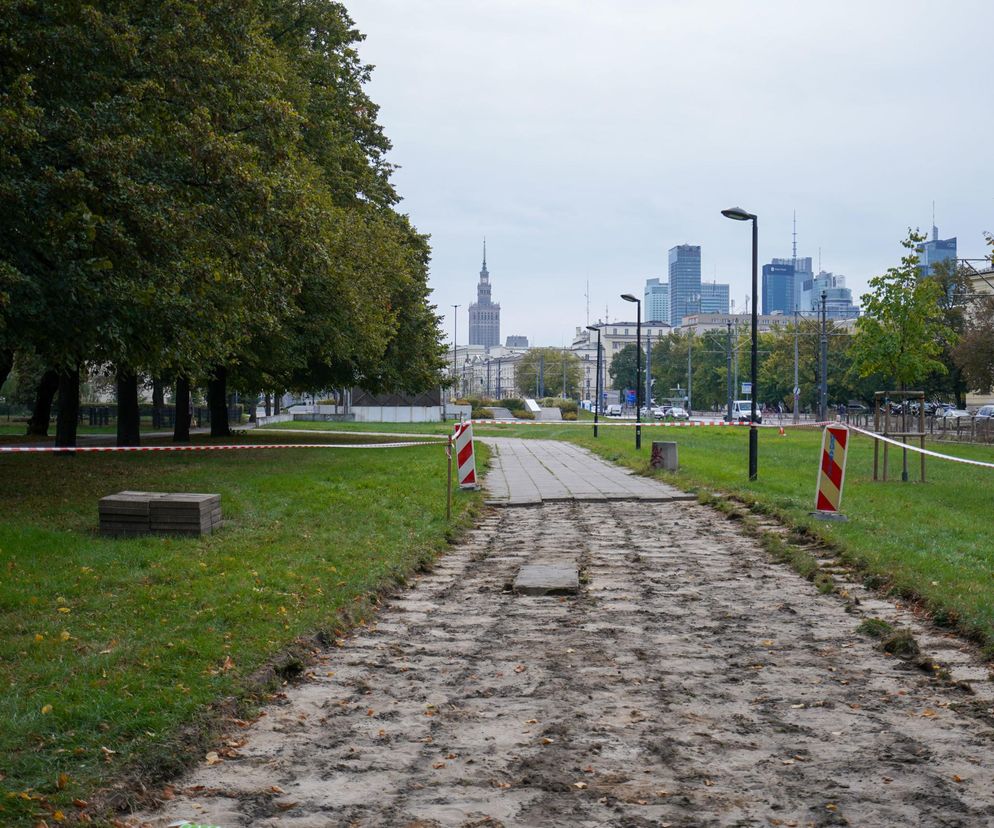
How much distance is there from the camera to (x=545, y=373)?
6378 inches

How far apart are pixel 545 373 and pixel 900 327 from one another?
136 meters

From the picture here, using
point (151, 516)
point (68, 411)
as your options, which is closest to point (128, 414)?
point (68, 411)

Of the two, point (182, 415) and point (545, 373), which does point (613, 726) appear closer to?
point (182, 415)

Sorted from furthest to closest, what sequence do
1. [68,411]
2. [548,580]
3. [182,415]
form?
[182,415], [68,411], [548,580]

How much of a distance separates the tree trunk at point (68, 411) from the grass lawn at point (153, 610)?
786 cm

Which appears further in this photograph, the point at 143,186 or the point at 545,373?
the point at 545,373

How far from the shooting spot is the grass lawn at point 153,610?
16.4 feet

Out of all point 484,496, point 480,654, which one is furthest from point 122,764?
point 484,496

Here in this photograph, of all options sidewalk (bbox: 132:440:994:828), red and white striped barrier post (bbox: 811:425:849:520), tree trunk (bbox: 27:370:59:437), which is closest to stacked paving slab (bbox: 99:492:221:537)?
sidewalk (bbox: 132:440:994:828)

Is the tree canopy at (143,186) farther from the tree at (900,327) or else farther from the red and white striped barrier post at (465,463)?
the tree at (900,327)

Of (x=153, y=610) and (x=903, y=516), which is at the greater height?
(x=153, y=610)

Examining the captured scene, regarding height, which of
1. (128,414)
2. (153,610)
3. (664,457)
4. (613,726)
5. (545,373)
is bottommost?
(613,726)

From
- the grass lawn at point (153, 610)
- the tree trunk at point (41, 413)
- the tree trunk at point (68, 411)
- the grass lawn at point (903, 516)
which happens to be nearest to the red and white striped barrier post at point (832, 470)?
the grass lawn at point (903, 516)

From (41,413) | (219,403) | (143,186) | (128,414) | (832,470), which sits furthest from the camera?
(41,413)
